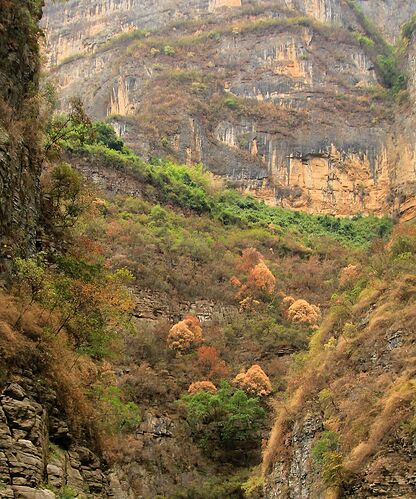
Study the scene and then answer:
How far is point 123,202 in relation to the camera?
44469mm

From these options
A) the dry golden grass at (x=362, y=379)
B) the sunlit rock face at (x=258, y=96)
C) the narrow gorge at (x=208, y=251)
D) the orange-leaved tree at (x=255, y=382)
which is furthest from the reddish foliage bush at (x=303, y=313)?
the sunlit rock face at (x=258, y=96)

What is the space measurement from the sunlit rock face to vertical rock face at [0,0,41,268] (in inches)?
1642

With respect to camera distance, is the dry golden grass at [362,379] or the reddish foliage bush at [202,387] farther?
the reddish foliage bush at [202,387]

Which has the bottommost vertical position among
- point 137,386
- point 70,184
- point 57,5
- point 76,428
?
point 137,386

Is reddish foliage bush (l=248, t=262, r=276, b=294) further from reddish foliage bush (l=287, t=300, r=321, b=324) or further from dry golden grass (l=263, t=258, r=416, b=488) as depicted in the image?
dry golden grass (l=263, t=258, r=416, b=488)

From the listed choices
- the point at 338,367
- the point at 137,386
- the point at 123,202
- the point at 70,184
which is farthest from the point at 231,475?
the point at 123,202

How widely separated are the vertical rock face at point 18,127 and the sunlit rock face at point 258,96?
137 feet

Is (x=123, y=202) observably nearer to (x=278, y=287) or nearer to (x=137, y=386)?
(x=278, y=287)

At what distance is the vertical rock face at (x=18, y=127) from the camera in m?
13.4

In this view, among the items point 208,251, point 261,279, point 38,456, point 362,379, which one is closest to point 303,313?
point 261,279

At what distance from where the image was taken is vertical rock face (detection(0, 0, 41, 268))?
1340 centimetres

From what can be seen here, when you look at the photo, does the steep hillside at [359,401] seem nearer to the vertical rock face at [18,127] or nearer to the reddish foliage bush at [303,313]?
the vertical rock face at [18,127]

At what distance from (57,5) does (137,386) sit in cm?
7218

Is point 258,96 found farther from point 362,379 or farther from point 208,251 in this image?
point 362,379
